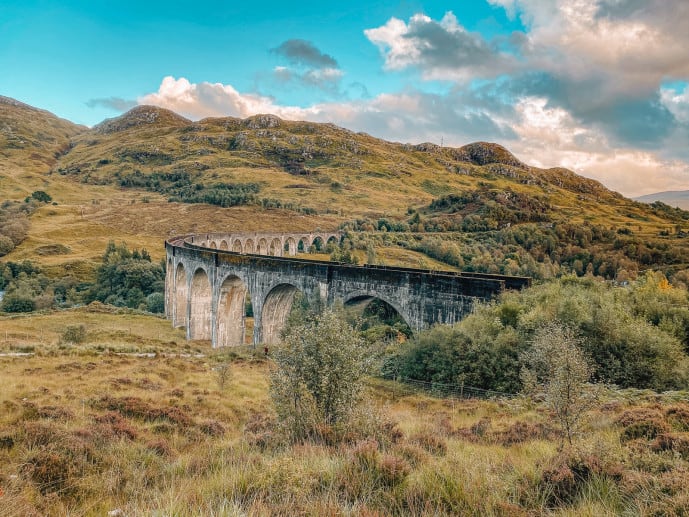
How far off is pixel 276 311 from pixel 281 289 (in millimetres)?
2585

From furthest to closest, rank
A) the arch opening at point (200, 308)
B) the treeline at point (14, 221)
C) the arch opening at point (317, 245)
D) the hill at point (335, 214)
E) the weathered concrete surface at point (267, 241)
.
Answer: the arch opening at point (317, 245)
the treeline at point (14, 221)
the weathered concrete surface at point (267, 241)
the hill at point (335, 214)
the arch opening at point (200, 308)

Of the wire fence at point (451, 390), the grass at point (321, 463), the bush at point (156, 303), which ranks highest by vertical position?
the grass at point (321, 463)

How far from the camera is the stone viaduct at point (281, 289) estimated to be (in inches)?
840

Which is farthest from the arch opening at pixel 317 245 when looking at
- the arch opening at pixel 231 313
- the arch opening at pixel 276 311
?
the arch opening at pixel 276 311

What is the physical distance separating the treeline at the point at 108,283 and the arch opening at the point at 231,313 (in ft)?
90.2

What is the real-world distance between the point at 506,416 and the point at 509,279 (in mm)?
9932

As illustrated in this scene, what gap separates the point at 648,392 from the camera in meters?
13.4

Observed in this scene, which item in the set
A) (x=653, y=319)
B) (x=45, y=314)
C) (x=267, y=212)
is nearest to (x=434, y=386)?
(x=653, y=319)

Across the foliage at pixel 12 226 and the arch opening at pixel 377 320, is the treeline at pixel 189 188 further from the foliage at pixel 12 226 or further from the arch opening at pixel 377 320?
the arch opening at pixel 377 320

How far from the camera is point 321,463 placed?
5875 millimetres

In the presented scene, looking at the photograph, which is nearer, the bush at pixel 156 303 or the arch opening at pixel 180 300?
the arch opening at pixel 180 300

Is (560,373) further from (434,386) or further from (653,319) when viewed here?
(653,319)

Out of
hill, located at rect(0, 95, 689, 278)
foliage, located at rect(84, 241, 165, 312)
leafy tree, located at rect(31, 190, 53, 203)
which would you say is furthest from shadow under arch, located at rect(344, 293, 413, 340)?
leafy tree, located at rect(31, 190, 53, 203)

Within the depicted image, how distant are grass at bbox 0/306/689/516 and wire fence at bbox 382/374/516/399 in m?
2.09
